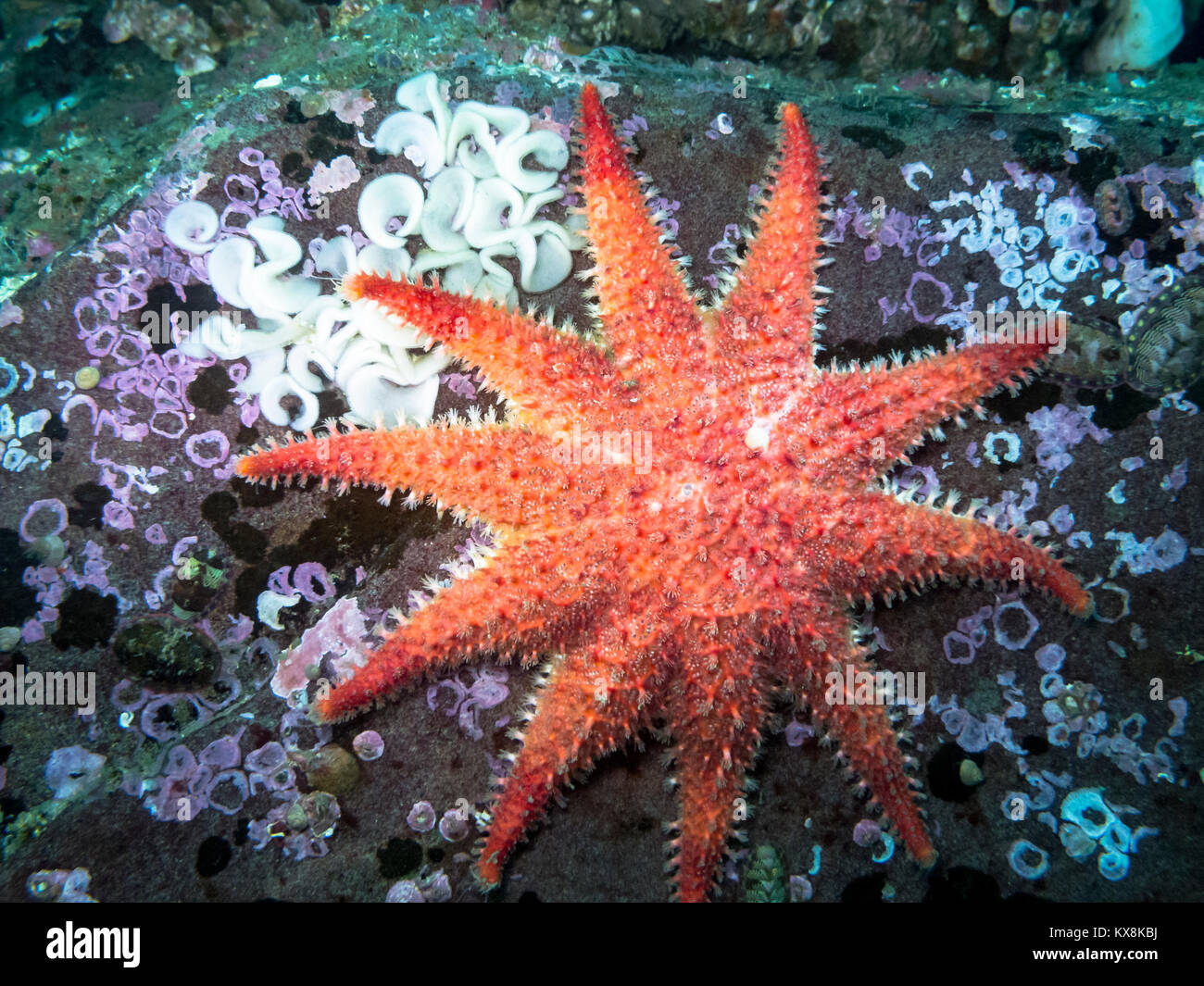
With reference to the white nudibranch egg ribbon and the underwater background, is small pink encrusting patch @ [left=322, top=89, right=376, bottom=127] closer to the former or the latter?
the underwater background

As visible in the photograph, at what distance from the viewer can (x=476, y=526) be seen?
12.0ft

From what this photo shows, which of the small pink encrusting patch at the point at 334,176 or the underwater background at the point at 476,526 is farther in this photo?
the small pink encrusting patch at the point at 334,176

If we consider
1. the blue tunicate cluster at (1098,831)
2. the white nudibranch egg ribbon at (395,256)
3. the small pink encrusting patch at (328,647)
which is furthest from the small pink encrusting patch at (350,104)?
the blue tunicate cluster at (1098,831)

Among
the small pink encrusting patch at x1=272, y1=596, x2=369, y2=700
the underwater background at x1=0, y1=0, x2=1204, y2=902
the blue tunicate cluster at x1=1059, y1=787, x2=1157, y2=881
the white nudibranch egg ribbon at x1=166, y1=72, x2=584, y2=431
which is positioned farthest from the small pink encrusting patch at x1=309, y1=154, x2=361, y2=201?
the blue tunicate cluster at x1=1059, y1=787, x2=1157, y2=881

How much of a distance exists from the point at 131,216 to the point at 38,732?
304 cm

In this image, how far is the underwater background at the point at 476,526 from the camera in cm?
344

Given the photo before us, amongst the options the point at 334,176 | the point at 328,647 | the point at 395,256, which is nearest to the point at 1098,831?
the point at 328,647

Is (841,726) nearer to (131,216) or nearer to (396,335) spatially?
(396,335)

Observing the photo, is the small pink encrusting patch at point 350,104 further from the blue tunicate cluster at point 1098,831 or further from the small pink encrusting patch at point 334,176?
the blue tunicate cluster at point 1098,831

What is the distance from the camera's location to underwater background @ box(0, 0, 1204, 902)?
3438mm

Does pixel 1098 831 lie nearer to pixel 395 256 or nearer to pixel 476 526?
pixel 476 526

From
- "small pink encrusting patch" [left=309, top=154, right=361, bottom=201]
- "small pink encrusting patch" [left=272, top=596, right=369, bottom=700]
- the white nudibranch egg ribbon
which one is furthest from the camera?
"small pink encrusting patch" [left=309, top=154, right=361, bottom=201]

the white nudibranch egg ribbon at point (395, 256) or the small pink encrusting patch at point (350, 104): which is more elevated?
the small pink encrusting patch at point (350, 104)

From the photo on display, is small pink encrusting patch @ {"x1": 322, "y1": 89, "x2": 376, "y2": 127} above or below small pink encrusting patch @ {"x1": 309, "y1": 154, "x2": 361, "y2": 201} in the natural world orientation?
above
